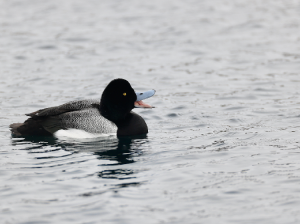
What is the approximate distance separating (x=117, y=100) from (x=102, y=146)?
88 centimetres

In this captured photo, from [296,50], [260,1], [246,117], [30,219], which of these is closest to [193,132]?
[246,117]

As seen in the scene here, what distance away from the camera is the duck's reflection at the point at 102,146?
706 centimetres

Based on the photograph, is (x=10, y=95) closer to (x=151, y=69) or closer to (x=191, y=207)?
(x=151, y=69)

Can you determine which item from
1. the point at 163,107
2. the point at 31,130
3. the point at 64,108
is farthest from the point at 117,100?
the point at 163,107

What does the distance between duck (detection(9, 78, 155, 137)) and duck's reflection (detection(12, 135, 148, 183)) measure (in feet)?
0.44

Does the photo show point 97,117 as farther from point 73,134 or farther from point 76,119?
point 73,134

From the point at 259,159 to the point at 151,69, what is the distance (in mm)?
6440

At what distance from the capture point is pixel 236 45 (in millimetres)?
14750

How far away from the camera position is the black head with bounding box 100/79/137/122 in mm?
8039

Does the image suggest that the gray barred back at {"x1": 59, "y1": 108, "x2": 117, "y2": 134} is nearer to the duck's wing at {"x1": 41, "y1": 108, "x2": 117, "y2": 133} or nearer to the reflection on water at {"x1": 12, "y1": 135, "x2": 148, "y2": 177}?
the duck's wing at {"x1": 41, "y1": 108, "x2": 117, "y2": 133}

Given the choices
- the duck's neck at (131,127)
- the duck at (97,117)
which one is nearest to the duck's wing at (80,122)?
the duck at (97,117)

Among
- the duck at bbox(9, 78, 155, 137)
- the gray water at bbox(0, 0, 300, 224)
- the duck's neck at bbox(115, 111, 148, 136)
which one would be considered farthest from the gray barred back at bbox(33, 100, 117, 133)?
the gray water at bbox(0, 0, 300, 224)

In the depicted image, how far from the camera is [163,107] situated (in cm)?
1005

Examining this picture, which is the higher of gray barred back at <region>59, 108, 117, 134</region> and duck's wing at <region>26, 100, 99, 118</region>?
duck's wing at <region>26, 100, 99, 118</region>
